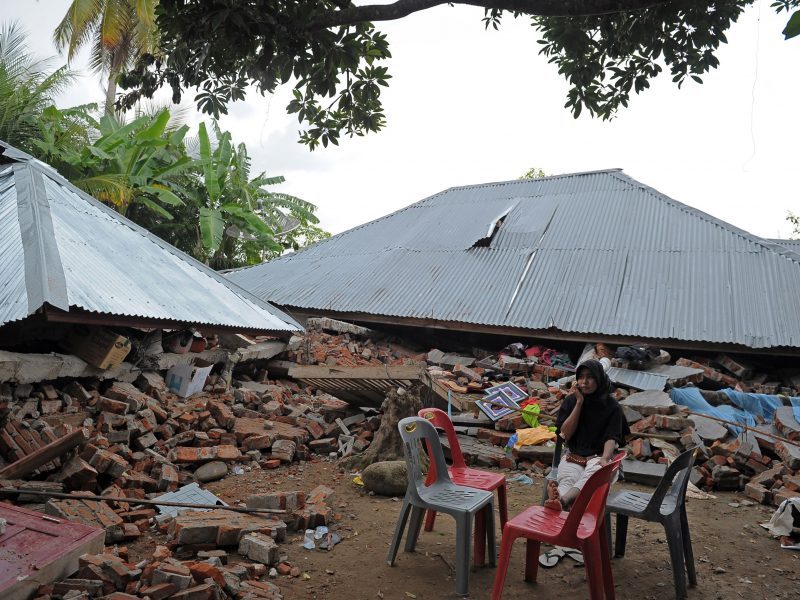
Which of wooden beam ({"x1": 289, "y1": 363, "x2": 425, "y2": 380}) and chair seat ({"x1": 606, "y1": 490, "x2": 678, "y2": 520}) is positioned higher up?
wooden beam ({"x1": 289, "y1": 363, "x2": 425, "y2": 380})

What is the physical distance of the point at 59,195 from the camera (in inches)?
390

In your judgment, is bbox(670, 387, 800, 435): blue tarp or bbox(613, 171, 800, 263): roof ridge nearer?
bbox(670, 387, 800, 435): blue tarp

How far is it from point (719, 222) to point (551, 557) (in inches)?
428

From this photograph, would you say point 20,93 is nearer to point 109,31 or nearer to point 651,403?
point 109,31

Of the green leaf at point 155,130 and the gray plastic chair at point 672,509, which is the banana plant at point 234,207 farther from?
the gray plastic chair at point 672,509

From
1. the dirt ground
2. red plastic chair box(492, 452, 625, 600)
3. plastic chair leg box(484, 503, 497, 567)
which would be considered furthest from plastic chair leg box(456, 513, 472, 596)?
plastic chair leg box(484, 503, 497, 567)

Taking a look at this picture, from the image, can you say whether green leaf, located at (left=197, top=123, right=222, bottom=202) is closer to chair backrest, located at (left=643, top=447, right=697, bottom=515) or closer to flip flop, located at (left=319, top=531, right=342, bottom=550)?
flip flop, located at (left=319, top=531, right=342, bottom=550)

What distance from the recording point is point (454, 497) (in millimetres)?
4367

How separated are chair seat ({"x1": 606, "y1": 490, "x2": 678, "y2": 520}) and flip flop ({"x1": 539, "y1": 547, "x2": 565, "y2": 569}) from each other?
71 centimetres

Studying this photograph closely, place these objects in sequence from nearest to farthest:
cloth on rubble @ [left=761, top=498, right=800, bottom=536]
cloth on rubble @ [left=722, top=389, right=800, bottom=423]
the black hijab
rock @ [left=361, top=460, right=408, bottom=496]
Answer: the black hijab → cloth on rubble @ [left=761, top=498, right=800, bottom=536] → rock @ [left=361, top=460, right=408, bottom=496] → cloth on rubble @ [left=722, top=389, right=800, bottom=423]

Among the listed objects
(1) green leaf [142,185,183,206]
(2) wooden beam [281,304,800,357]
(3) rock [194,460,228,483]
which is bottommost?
(3) rock [194,460,228,483]

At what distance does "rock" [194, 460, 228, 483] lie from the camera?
6728 millimetres

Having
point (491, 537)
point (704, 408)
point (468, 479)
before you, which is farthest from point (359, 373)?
point (704, 408)

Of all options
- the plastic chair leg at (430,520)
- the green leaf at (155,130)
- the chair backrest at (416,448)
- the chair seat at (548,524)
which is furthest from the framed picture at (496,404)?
the green leaf at (155,130)
